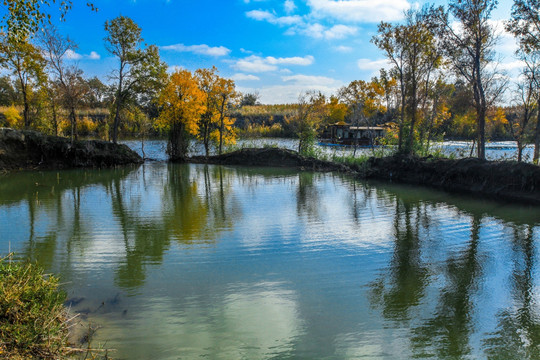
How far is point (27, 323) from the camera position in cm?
378

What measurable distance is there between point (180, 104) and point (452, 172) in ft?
64.5

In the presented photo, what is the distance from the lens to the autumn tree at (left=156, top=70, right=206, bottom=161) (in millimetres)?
27906

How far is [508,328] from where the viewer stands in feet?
15.9

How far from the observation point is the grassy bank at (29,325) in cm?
339

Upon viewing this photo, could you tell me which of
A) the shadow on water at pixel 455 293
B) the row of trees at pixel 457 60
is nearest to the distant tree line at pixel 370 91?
the row of trees at pixel 457 60

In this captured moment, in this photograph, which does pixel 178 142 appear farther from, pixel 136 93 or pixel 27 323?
pixel 27 323

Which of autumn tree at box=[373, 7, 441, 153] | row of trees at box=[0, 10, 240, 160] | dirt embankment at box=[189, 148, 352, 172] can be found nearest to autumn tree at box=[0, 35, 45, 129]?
row of trees at box=[0, 10, 240, 160]

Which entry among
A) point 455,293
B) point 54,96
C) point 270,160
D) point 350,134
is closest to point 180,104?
point 270,160

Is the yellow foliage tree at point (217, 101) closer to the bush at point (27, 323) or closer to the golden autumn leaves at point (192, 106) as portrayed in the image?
the golden autumn leaves at point (192, 106)

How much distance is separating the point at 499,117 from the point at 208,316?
27244mm

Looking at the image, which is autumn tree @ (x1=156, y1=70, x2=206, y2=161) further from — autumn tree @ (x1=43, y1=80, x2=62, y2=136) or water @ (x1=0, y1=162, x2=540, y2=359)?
water @ (x1=0, y1=162, x2=540, y2=359)

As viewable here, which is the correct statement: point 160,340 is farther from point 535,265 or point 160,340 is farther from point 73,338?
point 535,265

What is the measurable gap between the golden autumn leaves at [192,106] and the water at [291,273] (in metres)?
16.0

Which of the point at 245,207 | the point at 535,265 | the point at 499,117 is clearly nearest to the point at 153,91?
the point at 245,207
